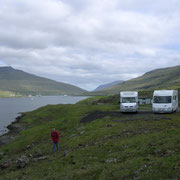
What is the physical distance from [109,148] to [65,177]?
6968mm

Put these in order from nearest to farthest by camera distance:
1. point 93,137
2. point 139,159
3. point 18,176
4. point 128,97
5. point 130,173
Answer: point 130,173
point 139,159
point 18,176
point 93,137
point 128,97

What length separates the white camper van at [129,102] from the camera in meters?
43.8

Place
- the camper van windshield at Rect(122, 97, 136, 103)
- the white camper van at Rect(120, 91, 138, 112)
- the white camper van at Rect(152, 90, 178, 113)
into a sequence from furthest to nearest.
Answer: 1. the camper van windshield at Rect(122, 97, 136, 103)
2. the white camper van at Rect(120, 91, 138, 112)
3. the white camper van at Rect(152, 90, 178, 113)

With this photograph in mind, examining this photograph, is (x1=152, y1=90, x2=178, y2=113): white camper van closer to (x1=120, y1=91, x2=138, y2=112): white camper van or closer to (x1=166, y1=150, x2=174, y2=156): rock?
(x1=120, y1=91, x2=138, y2=112): white camper van

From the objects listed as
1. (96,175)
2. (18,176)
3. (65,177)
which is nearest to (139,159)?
(96,175)

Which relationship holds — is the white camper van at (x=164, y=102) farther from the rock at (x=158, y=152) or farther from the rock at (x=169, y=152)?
the rock at (x=169, y=152)

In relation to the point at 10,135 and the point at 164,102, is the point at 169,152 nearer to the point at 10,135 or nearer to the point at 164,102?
the point at 164,102

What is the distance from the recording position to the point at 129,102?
4491cm

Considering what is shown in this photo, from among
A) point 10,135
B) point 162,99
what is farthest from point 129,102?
point 10,135

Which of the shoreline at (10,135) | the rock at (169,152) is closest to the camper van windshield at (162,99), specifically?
the rock at (169,152)

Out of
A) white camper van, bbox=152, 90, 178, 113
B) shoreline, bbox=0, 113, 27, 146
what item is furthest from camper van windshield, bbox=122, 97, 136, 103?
shoreline, bbox=0, 113, 27, 146

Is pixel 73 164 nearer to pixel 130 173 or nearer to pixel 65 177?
pixel 65 177

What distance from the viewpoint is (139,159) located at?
15273 millimetres

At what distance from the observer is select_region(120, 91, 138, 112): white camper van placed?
4378 centimetres
